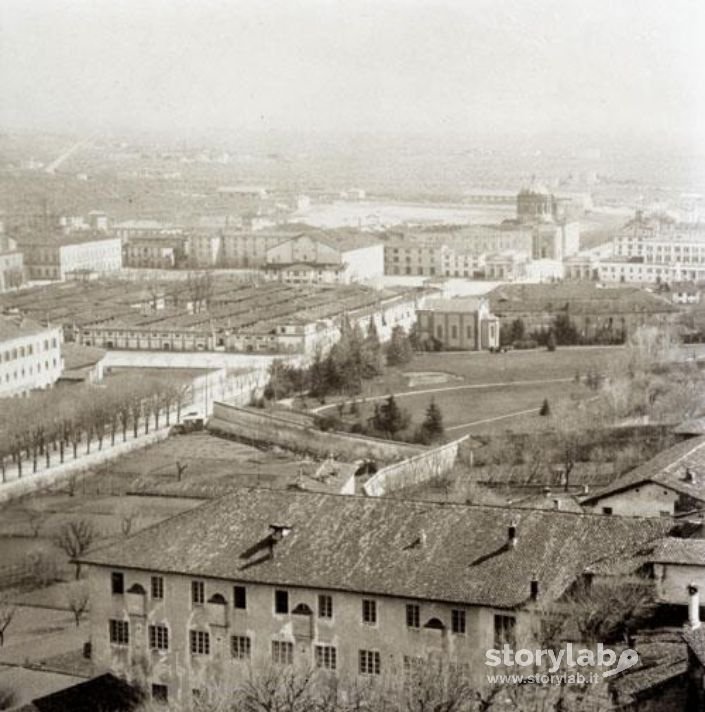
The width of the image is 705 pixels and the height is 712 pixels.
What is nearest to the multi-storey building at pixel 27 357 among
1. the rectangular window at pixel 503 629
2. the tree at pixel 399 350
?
the tree at pixel 399 350

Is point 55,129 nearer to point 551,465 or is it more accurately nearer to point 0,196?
point 0,196

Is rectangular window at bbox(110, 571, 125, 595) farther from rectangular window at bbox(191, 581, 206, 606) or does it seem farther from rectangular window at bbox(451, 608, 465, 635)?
rectangular window at bbox(451, 608, 465, 635)

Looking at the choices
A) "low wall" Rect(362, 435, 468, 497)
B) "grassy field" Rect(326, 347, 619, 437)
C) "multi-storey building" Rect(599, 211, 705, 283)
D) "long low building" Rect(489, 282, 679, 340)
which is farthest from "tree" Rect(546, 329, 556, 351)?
"low wall" Rect(362, 435, 468, 497)

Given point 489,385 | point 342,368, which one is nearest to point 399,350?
point 342,368

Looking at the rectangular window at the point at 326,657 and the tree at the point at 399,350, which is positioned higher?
the rectangular window at the point at 326,657

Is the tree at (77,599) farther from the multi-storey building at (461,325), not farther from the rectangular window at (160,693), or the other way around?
the multi-storey building at (461,325)

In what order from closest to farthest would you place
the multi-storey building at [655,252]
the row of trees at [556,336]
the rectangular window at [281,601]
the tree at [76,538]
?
the rectangular window at [281,601], the tree at [76,538], the row of trees at [556,336], the multi-storey building at [655,252]

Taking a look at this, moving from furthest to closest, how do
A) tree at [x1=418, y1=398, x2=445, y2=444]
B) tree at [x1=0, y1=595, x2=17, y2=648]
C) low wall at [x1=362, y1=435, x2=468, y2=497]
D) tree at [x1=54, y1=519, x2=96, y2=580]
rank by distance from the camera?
tree at [x1=418, y1=398, x2=445, y2=444], low wall at [x1=362, y1=435, x2=468, y2=497], tree at [x1=54, y1=519, x2=96, y2=580], tree at [x1=0, y1=595, x2=17, y2=648]

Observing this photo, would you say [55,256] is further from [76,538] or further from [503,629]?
[503,629]
